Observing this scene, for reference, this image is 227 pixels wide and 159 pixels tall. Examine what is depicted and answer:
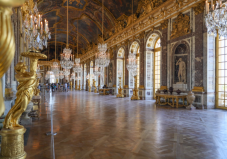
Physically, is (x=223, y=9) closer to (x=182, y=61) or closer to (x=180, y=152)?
(x=180, y=152)

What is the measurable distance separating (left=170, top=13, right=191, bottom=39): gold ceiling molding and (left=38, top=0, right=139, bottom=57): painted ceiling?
5.21m

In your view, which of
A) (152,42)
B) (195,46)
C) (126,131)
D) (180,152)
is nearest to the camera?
(180,152)

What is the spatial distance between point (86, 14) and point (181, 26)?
13.3 meters

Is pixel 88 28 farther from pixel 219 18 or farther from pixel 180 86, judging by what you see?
pixel 219 18

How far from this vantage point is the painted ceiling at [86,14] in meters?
16.2

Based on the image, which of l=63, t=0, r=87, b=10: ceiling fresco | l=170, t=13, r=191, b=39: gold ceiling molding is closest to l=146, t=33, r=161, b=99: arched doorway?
l=170, t=13, r=191, b=39: gold ceiling molding

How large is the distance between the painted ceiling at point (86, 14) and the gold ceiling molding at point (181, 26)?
5210 mm

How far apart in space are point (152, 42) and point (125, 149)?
455 inches

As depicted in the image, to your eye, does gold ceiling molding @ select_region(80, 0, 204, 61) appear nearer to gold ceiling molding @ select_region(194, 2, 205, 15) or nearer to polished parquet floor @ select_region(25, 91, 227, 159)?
gold ceiling molding @ select_region(194, 2, 205, 15)

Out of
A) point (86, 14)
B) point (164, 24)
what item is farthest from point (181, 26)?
point (86, 14)

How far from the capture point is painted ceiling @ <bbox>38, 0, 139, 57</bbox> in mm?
16219

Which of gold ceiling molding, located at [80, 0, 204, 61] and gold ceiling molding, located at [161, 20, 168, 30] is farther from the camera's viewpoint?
gold ceiling molding, located at [161, 20, 168, 30]

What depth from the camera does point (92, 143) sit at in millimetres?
3463

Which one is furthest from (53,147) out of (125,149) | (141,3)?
(141,3)
